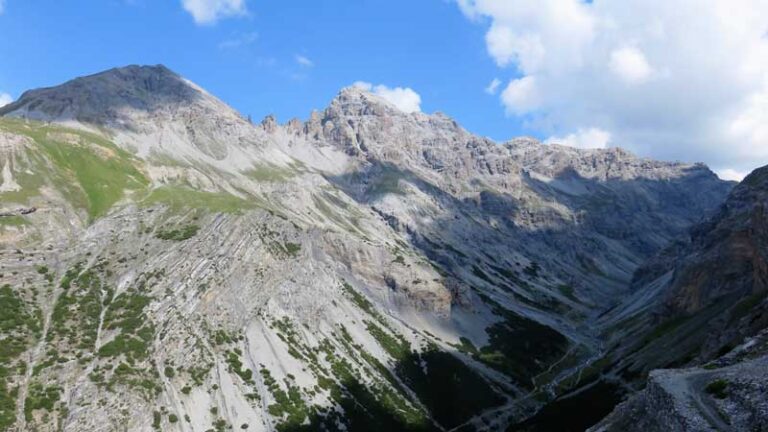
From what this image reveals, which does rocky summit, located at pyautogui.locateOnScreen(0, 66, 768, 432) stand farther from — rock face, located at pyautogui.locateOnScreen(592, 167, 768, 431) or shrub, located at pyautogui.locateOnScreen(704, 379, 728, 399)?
shrub, located at pyautogui.locateOnScreen(704, 379, 728, 399)

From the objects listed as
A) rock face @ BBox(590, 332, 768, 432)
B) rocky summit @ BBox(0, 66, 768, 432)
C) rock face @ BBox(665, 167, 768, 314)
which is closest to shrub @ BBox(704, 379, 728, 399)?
rock face @ BBox(590, 332, 768, 432)

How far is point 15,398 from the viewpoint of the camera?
257 feet

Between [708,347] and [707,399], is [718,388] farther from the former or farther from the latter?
[708,347]

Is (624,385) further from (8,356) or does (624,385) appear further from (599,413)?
(8,356)

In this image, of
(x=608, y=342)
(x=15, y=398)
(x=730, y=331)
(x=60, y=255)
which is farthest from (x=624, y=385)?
(x=60, y=255)

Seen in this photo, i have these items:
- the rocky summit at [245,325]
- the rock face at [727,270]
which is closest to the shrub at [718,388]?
the rocky summit at [245,325]

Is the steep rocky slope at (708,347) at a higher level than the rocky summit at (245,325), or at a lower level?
lower

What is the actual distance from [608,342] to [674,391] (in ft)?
540

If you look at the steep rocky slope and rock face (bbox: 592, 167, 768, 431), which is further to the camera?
the steep rocky slope

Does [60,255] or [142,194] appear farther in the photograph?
[142,194]

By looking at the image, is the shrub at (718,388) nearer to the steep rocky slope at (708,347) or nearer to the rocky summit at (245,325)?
the steep rocky slope at (708,347)

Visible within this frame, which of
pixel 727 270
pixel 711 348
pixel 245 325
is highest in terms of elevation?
pixel 245 325

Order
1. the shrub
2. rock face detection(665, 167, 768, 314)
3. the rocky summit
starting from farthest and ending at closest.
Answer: rock face detection(665, 167, 768, 314)
the rocky summit
the shrub

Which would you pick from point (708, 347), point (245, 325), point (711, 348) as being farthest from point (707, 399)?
point (245, 325)
